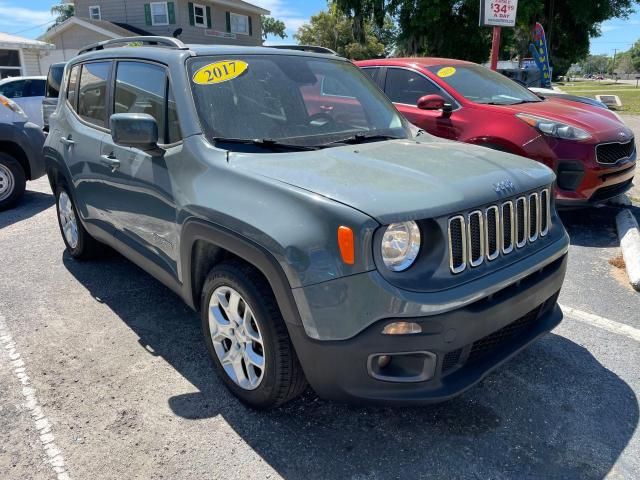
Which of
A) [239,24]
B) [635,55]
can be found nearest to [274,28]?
[239,24]

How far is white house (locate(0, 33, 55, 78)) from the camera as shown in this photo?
861 inches

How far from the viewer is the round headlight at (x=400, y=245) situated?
2131 mm

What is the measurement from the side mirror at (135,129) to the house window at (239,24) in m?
30.1

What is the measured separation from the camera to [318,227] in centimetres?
212

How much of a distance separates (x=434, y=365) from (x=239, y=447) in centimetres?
101

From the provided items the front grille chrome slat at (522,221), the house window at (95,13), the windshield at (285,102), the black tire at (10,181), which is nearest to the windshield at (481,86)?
the windshield at (285,102)

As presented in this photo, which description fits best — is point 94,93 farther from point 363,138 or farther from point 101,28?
point 101,28

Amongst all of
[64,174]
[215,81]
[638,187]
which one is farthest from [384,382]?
[638,187]

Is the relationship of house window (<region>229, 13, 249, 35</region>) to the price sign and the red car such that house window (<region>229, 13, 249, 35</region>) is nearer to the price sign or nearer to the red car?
the price sign

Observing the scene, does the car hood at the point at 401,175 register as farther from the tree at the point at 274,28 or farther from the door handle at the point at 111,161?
the tree at the point at 274,28

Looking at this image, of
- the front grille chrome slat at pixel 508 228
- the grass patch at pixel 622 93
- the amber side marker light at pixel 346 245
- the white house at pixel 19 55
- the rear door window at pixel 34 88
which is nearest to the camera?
the amber side marker light at pixel 346 245

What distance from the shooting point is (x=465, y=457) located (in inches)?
93.9

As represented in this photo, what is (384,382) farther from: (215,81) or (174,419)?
(215,81)

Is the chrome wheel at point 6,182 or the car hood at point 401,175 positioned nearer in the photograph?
the car hood at point 401,175
